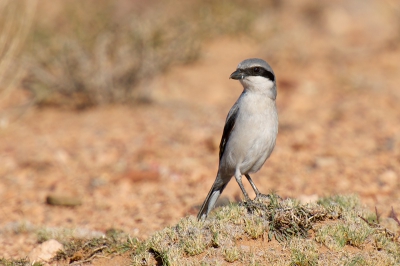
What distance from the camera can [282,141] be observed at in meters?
8.79

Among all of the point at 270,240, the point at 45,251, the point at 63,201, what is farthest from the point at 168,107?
the point at 270,240

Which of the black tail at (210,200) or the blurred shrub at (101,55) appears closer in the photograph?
the black tail at (210,200)

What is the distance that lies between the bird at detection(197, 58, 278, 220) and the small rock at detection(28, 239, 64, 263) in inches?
51.5

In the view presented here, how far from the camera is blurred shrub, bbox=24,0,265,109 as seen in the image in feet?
33.1

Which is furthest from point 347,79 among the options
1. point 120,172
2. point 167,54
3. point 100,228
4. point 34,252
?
point 34,252

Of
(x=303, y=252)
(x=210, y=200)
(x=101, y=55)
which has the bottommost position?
(x=303, y=252)

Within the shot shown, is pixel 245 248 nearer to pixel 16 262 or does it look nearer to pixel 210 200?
pixel 210 200

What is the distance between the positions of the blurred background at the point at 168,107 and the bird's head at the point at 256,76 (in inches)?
52.0

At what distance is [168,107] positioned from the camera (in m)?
10.3

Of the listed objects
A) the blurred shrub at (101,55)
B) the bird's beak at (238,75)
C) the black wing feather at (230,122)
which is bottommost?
the black wing feather at (230,122)

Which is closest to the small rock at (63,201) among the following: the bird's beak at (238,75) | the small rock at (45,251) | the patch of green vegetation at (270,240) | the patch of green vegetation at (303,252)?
the small rock at (45,251)

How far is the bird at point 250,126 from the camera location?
5.36 m

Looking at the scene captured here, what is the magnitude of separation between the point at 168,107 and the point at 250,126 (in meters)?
5.03

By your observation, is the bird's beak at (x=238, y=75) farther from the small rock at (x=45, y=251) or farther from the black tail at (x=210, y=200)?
the small rock at (x=45, y=251)
